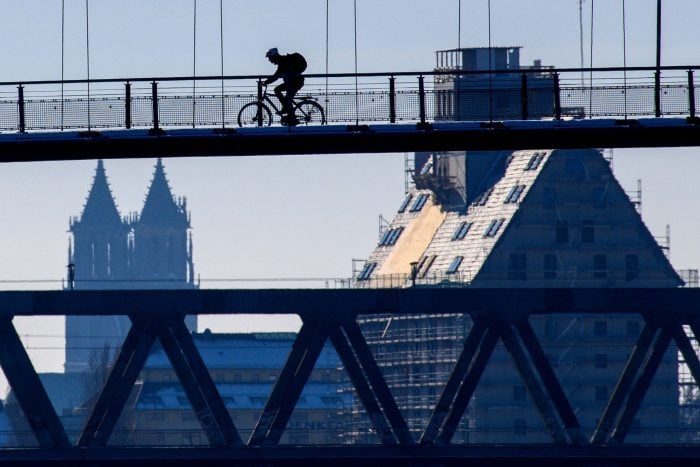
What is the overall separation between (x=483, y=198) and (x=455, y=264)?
5.61 metres

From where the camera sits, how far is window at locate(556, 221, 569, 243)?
183000 millimetres

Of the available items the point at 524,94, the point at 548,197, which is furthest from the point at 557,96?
the point at 548,197

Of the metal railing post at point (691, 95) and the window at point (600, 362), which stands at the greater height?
the metal railing post at point (691, 95)

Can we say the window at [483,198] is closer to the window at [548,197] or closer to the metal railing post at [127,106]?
the window at [548,197]

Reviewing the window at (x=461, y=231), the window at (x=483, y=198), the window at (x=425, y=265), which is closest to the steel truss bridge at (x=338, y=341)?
the window at (x=483, y=198)

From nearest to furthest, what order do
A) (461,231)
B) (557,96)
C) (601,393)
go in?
(557,96), (601,393), (461,231)

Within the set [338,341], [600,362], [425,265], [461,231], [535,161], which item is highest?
[535,161]

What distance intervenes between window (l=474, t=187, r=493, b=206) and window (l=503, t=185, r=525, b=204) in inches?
158

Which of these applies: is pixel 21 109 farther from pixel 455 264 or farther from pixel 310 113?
pixel 455 264

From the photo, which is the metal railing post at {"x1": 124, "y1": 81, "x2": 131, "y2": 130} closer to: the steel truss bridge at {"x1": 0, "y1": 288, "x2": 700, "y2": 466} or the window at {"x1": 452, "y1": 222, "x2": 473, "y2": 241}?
the steel truss bridge at {"x1": 0, "y1": 288, "x2": 700, "y2": 466}

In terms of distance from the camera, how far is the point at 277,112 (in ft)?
217

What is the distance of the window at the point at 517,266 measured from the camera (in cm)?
18188

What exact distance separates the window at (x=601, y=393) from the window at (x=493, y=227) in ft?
45.8

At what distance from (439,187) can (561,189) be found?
13.4 metres
